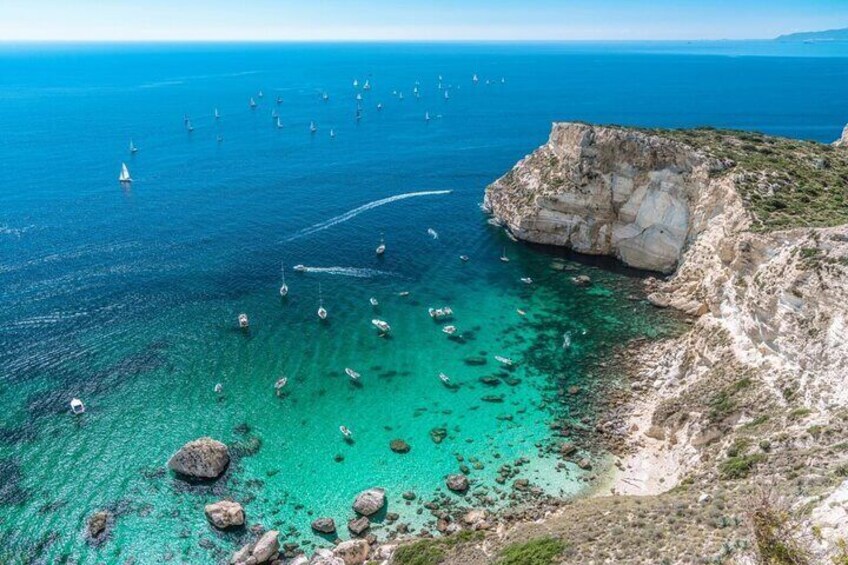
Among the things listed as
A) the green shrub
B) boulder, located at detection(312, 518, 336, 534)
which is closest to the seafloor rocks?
boulder, located at detection(312, 518, 336, 534)

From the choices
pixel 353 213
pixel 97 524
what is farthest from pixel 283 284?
pixel 97 524

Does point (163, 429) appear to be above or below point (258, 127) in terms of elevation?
below

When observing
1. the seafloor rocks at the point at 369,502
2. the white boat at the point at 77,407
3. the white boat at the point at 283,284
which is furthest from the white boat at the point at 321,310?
the seafloor rocks at the point at 369,502

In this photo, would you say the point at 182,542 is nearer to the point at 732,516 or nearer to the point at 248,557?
the point at 248,557

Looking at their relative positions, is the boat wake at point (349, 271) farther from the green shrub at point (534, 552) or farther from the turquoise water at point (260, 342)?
the green shrub at point (534, 552)

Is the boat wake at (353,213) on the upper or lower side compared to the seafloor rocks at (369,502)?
upper

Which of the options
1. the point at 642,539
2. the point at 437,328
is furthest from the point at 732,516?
the point at 437,328
